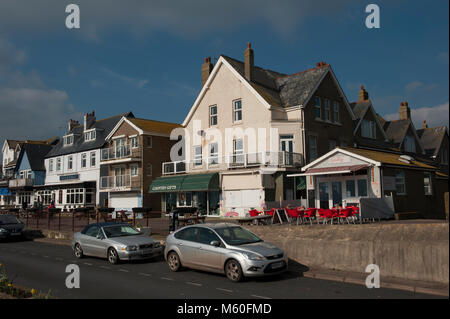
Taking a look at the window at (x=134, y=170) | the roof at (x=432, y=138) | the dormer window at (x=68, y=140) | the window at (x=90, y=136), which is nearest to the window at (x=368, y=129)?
the roof at (x=432, y=138)

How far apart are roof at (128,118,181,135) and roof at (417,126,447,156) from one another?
2706cm

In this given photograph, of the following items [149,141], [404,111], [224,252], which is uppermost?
[404,111]

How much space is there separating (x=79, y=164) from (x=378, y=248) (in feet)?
131

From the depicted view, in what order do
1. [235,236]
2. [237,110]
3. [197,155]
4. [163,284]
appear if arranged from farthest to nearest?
[197,155]
[237,110]
[235,236]
[163,284]

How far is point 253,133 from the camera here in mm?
28234

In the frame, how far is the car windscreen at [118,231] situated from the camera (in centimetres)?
1482

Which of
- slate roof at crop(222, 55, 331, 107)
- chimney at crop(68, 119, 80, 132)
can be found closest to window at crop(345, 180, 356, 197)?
slate roof at crop(222, 55, 331, 107)

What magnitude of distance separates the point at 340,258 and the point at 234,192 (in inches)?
695

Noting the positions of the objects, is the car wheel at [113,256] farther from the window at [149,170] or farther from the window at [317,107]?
the window at [149,170]

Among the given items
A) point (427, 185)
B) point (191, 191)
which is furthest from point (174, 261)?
point (191, 191)

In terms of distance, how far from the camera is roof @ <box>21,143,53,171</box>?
53656mm

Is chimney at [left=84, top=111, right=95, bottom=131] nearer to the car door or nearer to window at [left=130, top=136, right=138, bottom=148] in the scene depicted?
window at [left=130, top=136, right=138, bottom=148]

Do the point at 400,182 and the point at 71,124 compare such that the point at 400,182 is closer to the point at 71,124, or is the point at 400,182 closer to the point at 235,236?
the point at 235,236

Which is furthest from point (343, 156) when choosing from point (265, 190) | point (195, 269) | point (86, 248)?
point (86, 248)
